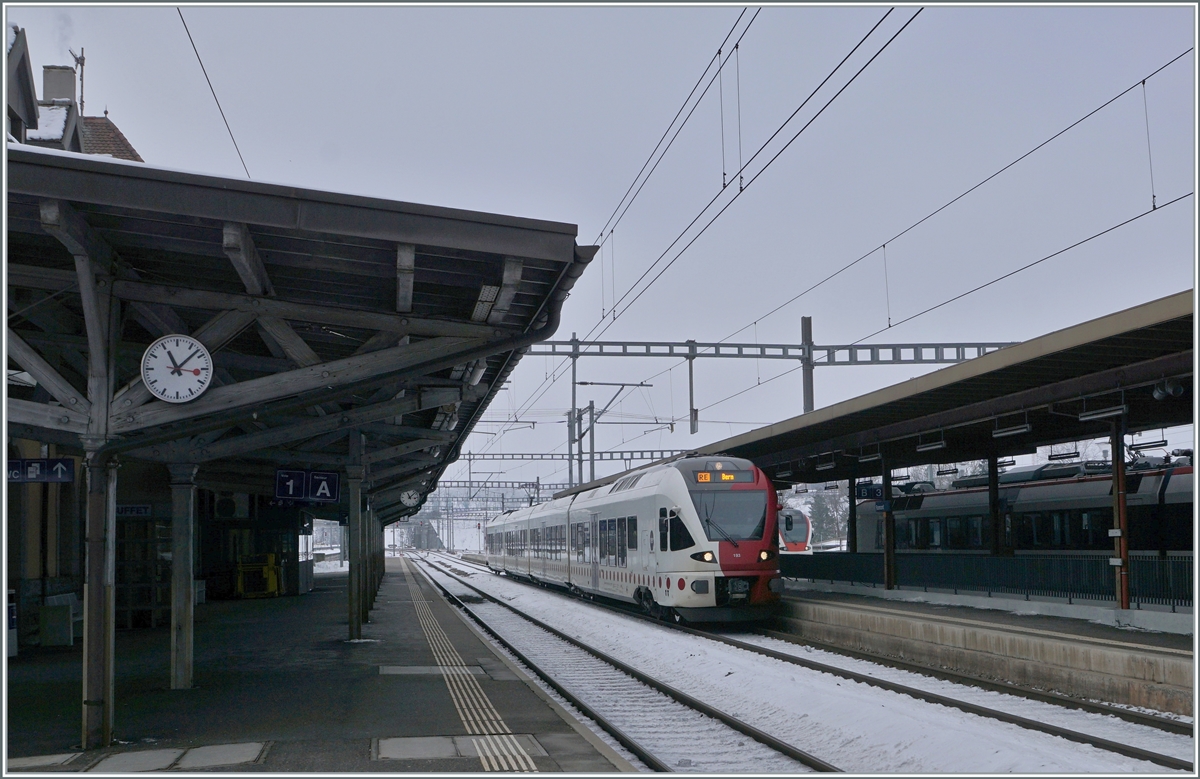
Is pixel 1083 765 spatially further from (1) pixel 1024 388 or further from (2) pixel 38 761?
(1) pixel 1024 388

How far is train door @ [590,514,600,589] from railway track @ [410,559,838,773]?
7.46 meters

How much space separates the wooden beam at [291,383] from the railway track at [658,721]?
3664 millimetres

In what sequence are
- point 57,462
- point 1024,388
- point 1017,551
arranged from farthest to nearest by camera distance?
point 1017,551, point 1024,388, point 57,462

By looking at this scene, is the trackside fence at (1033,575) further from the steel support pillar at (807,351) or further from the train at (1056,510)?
the steel support pillar at (807,351)

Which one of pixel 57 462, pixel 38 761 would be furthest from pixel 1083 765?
pixel 57 462

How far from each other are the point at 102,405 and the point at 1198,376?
28.5ft

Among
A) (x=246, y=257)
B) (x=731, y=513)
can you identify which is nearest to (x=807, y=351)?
(x=731, y=513)

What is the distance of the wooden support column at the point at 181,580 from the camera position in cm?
1070

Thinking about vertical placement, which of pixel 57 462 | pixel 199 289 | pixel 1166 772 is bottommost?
pixel 1166 772

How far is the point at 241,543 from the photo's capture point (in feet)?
91.6

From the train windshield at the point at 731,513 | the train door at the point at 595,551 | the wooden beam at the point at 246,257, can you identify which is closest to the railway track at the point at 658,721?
the train windshield at the point at 731,513

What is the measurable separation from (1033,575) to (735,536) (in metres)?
5.01

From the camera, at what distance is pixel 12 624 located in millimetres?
14164

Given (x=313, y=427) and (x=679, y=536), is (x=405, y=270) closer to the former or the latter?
(x=313, y=427)
